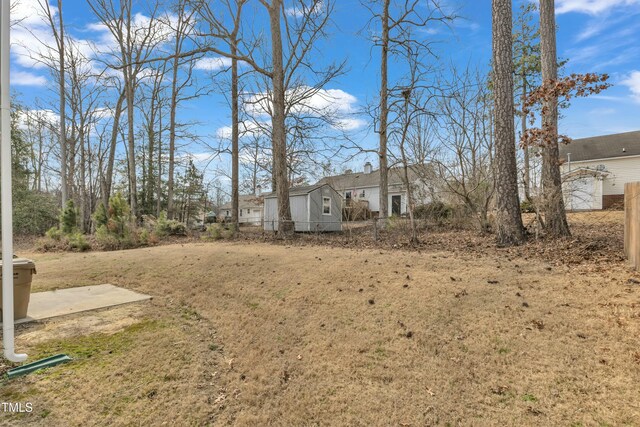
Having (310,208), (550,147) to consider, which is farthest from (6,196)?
(310,208)

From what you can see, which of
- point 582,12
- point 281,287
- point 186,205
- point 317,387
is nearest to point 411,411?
point 317,387

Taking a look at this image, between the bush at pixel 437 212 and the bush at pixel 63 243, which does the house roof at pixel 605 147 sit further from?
the bush at pixel 63 243

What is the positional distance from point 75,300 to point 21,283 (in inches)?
52.8

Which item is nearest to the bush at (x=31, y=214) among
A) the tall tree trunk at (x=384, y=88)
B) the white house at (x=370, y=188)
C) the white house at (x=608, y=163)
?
the tall tree trunk at (x=384, y=88)

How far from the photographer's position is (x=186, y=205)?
30.1 meters

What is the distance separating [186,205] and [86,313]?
2685 cm

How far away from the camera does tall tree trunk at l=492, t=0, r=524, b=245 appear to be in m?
6.98

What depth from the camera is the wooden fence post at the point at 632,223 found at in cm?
446

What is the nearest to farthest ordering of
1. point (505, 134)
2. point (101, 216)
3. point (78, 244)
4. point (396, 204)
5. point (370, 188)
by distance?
point (505, 134) → point (78, 244) → point (101, 216) → point (396, 204) → point (370, 188)

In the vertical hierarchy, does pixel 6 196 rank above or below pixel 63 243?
above

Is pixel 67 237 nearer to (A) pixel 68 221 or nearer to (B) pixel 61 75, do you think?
(A) pixel 68 221

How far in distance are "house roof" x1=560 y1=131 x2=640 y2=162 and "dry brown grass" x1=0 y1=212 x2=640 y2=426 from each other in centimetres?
2274

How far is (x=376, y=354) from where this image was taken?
3371mm

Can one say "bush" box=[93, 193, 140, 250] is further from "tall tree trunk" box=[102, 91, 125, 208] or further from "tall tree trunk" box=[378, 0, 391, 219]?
"tall tree trunk" box=[378, 0, 391, 219]
